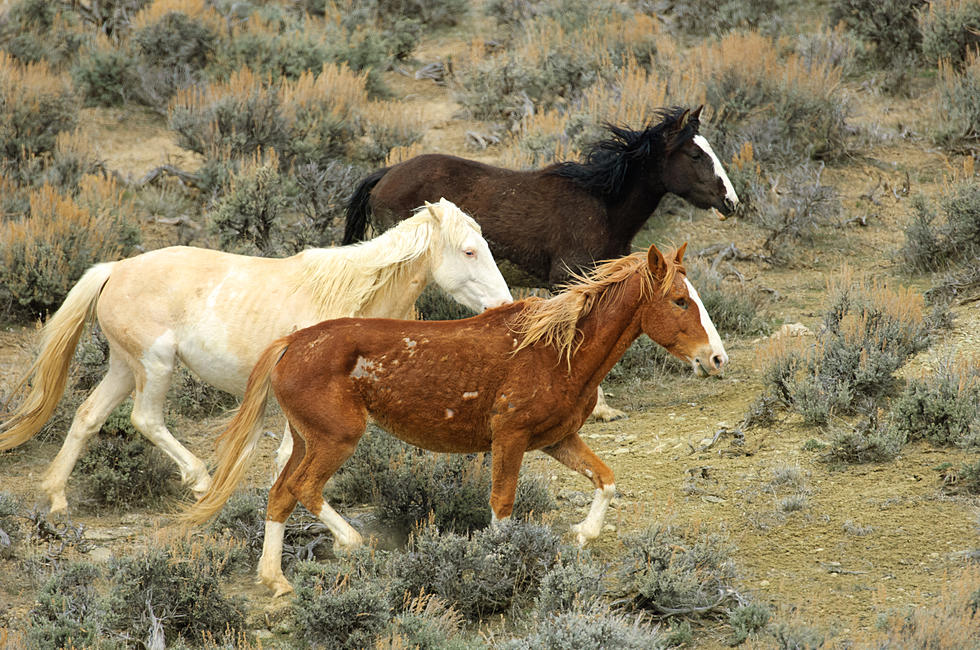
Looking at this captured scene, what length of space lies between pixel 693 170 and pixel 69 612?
232 inches

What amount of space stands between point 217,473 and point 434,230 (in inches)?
82.8

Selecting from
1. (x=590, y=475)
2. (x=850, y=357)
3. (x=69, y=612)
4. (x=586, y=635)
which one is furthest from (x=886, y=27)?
(x=69, y=612)

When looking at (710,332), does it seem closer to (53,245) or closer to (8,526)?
(8,526)

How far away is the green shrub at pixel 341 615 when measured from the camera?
4.77 metres

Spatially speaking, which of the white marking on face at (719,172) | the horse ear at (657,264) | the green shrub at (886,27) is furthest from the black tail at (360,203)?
the green shrub at (886,27)

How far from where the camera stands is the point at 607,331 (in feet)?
18.0

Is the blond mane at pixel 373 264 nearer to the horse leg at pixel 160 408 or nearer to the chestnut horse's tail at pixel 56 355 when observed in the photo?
the horse leg at pixel 160 408

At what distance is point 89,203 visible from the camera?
10.3 meters

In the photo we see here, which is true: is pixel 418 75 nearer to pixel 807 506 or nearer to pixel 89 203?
pixel 89 203

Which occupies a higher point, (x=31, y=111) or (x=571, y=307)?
(x=571, y=307)

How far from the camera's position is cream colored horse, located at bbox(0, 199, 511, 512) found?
6.36 m

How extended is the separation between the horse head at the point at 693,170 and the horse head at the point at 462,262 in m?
2.55

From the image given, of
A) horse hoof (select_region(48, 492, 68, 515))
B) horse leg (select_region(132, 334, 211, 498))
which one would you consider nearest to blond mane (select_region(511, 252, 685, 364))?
horse leg (select_region(132, 334, 211, 498))

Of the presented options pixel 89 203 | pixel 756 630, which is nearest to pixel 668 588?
pixel 756 630
